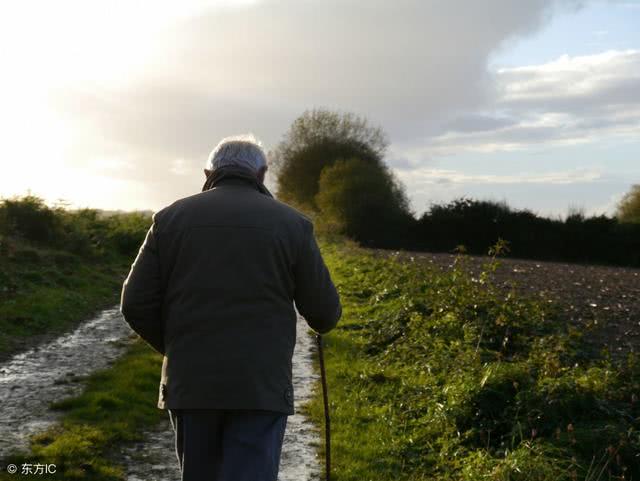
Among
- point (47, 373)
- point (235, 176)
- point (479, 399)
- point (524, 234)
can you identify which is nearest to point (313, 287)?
point (235, 176)

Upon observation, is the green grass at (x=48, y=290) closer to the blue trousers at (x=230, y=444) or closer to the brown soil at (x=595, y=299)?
the brown soil at (x=595, y=299)

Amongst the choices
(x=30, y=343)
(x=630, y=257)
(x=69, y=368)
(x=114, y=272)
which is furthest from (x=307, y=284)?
(x=630, y=257)

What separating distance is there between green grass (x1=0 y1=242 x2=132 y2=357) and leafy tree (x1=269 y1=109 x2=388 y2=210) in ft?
92.9

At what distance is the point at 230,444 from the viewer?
405 centimetres

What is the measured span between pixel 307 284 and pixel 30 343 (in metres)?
9.23

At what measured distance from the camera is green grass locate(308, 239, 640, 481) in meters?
6.43

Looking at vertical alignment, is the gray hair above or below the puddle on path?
above

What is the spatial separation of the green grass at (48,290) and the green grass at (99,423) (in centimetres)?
251

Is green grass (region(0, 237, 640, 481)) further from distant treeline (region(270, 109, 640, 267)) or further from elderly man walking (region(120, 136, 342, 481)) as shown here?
distant treeline (region(270, 109, 640, 267))

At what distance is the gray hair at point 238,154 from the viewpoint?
4.38 meters

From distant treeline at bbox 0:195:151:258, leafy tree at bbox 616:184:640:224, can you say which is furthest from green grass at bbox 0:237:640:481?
leafy tree at bbox 616:184:640:224

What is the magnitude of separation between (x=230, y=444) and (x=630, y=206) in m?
42.3

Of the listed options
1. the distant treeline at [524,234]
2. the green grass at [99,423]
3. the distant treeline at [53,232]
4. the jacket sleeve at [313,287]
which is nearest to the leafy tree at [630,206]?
the distant treeline at [524,234]

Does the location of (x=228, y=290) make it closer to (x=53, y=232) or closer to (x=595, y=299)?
(x=595, y=299)
